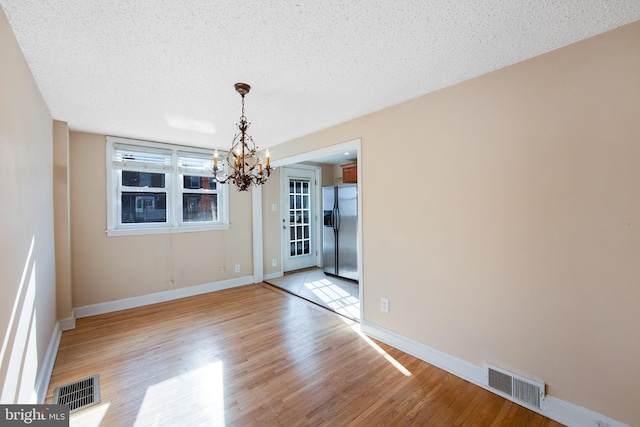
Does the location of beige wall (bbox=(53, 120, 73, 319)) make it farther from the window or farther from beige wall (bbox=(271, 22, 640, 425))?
beige wall (bbox=(271, 22, 640, 425))

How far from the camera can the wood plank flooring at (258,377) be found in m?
1.70

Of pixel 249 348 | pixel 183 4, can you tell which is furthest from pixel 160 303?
pixel 183 4

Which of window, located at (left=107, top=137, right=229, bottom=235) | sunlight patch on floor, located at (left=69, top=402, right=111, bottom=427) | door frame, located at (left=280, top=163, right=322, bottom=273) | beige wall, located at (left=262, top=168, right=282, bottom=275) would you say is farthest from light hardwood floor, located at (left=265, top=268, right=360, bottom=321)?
sunlight patch on floor, located at (left=69, top=402, right=111, bottom=427)

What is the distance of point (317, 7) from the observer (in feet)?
4.29

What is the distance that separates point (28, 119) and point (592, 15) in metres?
3.49

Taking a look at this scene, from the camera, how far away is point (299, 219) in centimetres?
563

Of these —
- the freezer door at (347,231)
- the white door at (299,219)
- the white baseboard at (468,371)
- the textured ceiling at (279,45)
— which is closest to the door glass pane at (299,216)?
the white door at (299,219)

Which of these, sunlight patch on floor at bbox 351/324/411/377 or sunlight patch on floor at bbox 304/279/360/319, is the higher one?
sunlight patch on floor at bbox 304/279/360/319

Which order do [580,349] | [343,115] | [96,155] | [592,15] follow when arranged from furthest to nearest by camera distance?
[96,155] → [343,115] → [580,349] → [592,15]

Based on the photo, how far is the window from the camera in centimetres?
354

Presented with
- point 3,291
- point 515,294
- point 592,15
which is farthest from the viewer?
point 515,294

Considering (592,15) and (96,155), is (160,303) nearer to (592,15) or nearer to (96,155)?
(96,155)
